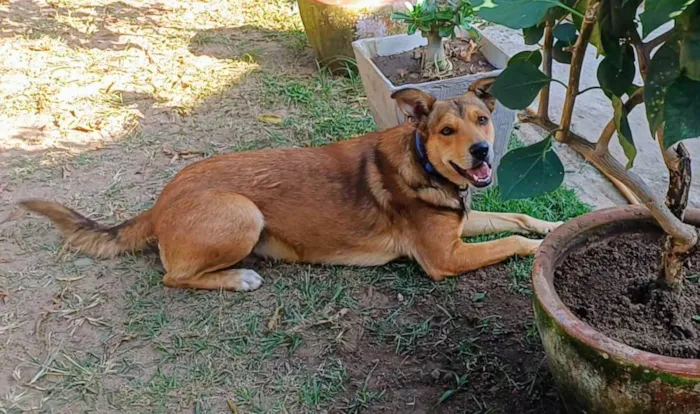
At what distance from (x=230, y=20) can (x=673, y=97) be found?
5.62 meters

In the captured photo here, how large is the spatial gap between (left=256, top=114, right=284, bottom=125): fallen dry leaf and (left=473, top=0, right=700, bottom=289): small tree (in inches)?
112

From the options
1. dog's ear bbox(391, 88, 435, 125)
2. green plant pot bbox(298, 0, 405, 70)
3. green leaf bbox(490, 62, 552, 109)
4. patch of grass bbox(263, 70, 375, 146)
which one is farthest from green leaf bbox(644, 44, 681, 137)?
green plant pot bbox(298, 0, 405, 70)

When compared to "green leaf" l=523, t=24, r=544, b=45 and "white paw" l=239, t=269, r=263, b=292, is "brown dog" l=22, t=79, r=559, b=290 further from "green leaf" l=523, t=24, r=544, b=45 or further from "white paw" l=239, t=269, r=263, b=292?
"green leaf" l=523, t=24, r=544, b=45

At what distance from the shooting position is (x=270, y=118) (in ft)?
17.9

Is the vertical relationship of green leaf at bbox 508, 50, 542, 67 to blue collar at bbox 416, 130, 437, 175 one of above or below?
above

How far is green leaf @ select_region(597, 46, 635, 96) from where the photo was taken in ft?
7.47

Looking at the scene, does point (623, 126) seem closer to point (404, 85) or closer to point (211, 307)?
point (404, 85)

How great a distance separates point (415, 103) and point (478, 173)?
1.50 feet

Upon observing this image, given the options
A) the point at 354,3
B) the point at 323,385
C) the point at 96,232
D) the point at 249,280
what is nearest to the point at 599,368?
the point at 323,385

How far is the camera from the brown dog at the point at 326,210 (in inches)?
147

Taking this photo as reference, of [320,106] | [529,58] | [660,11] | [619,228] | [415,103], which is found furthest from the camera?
[320,106]

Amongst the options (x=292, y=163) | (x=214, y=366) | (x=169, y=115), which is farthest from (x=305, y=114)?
(x=214, y=366)

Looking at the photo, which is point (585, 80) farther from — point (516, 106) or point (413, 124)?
point (516, 106)

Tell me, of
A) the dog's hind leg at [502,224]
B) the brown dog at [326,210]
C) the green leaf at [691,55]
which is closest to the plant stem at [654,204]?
the green leaf at [691,55]
